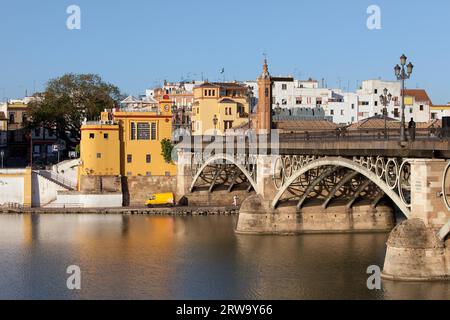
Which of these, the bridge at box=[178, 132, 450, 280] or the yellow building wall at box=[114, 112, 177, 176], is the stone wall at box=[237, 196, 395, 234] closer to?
the bridge at box=[178, 132, 450, 280]

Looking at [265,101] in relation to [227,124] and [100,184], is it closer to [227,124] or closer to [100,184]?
[100,184]

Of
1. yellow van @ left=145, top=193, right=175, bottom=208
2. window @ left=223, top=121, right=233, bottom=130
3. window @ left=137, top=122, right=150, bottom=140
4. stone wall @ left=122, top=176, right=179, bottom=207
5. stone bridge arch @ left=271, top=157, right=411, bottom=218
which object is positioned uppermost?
window @ left=223, top=121, right=233, bottom=130

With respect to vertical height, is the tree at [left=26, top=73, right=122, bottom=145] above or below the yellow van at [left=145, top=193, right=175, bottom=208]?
above

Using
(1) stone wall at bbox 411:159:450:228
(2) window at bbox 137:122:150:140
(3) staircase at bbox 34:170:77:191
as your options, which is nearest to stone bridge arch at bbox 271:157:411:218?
(1) stone wall at bbox 411:159:450:228

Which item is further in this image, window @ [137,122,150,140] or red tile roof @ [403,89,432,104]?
red tile roof @ [403,89,432,104]

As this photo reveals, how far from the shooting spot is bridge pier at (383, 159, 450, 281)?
127 ft

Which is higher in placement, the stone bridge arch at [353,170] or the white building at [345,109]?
the white building at [345,109]

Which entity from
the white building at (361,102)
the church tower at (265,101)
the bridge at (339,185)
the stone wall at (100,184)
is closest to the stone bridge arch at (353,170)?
the bridge at (339,185)

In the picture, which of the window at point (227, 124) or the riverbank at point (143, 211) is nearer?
the riverbank at point (143, 211)

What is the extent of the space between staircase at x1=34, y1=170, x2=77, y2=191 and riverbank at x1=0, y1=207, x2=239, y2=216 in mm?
4375

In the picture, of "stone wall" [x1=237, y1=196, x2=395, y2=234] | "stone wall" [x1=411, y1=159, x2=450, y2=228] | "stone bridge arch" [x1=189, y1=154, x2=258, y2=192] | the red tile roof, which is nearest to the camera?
"stone wall" [x1=411, y1=159, x2=450, y2=228]

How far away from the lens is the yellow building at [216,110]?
115 meters

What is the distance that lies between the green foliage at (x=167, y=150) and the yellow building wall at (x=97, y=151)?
4.92 metres

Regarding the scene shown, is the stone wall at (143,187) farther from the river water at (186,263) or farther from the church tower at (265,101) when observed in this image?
the church tower at (265,101)
